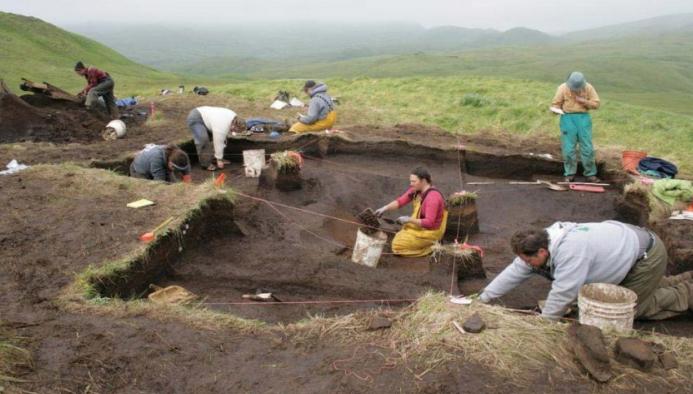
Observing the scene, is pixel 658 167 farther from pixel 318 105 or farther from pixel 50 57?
pixel 50 57

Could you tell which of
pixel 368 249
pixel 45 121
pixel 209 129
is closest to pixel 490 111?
pixel 209 129

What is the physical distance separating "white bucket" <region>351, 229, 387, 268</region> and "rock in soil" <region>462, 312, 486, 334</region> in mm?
2425

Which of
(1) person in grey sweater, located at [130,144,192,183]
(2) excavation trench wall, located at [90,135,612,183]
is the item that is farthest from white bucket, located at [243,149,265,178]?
(1) person in grey sweater, located at [130,144,192,183]

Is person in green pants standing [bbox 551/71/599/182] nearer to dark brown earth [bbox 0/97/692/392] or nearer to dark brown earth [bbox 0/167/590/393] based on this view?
dark brown earth [bbox 0/97/692/392]

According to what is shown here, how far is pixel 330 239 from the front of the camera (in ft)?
23.6

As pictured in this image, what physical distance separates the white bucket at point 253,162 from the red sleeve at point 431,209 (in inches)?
154

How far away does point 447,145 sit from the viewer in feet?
33.5

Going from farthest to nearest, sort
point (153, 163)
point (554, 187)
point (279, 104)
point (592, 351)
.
Answer: point (279, 104)
point (554, 187)
point (153, 163)
point (592, 351)

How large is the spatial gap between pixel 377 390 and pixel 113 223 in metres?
4.05

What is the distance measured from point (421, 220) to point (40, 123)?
960 cm

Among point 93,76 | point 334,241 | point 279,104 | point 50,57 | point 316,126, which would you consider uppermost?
point 50,57

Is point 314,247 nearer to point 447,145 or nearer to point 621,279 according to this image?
point 621,279

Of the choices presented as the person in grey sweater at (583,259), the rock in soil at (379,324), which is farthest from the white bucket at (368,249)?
the rock in soil at (379,324)

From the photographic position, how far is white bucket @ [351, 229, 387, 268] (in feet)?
20.5
